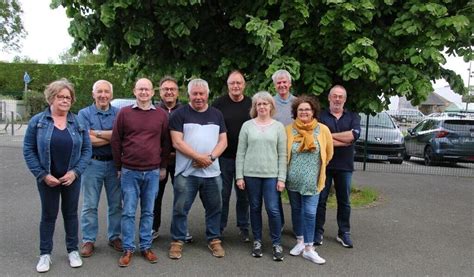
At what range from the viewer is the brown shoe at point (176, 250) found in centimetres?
479

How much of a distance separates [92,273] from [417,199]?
19.2 ft

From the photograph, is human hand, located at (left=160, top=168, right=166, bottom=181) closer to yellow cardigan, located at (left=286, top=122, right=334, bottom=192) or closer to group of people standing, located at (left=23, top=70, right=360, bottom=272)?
group of people standing, located at (left=23, top=70, right=360, bottom=272)

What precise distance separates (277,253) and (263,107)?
4.95 ft

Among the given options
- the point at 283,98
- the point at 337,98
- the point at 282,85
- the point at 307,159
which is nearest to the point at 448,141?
the point at 337,98

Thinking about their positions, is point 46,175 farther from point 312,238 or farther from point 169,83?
point 312,238

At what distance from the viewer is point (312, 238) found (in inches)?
191

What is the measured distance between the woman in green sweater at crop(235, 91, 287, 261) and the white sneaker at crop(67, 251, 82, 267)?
173 cm

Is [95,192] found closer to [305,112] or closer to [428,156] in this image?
[305,112]

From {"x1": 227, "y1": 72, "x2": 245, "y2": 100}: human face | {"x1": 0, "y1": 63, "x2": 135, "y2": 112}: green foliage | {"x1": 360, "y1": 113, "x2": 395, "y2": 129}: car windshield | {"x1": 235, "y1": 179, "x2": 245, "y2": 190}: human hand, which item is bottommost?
{"x1": 235, "y1": 179, "x2": 245, "y2": 190}: human hand

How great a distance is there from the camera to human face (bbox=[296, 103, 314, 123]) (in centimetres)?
468

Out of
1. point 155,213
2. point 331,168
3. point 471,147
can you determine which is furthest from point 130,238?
point 471,147

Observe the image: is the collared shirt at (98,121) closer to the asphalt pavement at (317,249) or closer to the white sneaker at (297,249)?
the asphalt pavement at (317,249)

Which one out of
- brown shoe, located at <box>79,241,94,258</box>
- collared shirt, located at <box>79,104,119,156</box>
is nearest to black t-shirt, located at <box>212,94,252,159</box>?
collared shirt, located at <box>79,104,119,156</box>

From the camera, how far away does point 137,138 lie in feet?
14.8
